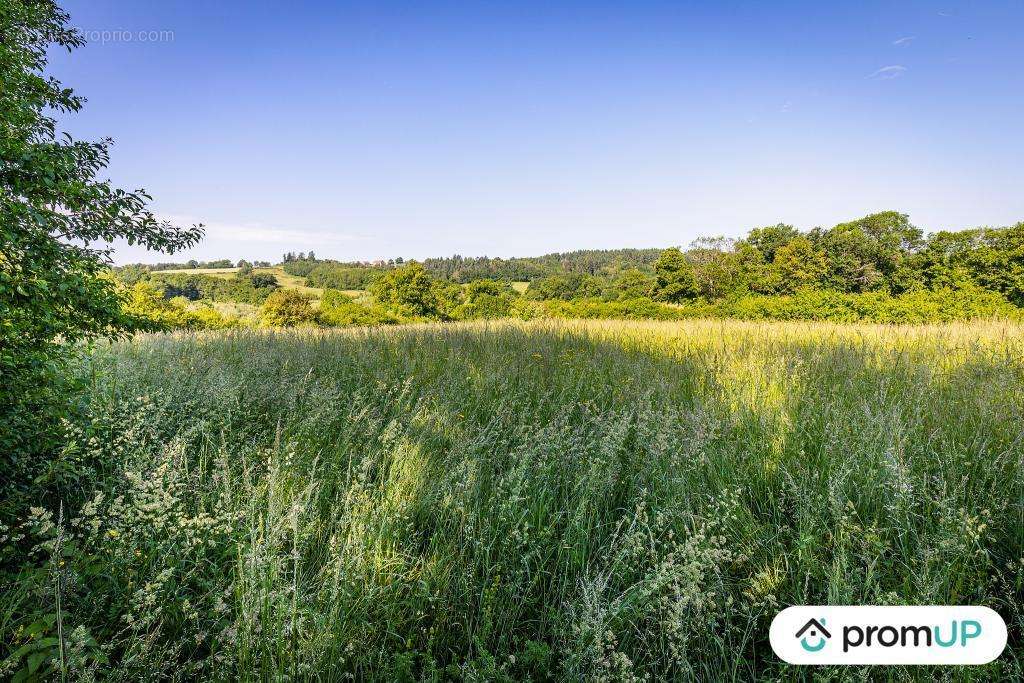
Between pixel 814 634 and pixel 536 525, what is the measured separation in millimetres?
1185

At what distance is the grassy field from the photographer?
1.53m

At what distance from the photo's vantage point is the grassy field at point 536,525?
153 cm

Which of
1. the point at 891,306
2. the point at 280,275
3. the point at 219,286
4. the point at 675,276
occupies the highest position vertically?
the point at 280,275

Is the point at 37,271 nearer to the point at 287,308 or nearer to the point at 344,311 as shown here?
the point at 287,308

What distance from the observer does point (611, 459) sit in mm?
2607

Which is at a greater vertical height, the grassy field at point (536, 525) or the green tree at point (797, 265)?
the green tree at point (797, 265)

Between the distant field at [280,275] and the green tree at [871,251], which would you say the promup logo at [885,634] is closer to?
the green tree at [871,251]

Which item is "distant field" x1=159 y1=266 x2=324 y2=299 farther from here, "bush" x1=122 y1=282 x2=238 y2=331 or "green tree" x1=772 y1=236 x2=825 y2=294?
"green tree" x1=772 y1=236 x2=825 y2=294

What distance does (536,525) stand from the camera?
2.27 metres

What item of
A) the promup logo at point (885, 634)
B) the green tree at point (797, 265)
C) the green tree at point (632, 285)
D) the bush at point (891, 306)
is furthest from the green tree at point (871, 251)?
the promup logo at point (885, 634)

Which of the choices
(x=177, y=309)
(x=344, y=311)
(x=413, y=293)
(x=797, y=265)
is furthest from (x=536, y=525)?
(x=413, y=293)

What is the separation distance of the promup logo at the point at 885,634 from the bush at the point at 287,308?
46954mm

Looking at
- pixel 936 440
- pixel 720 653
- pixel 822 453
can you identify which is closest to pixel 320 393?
pixel 720 653

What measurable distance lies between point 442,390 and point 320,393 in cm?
109
